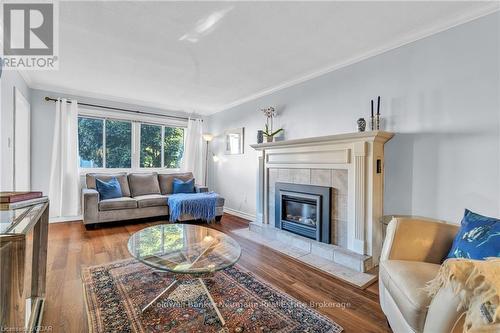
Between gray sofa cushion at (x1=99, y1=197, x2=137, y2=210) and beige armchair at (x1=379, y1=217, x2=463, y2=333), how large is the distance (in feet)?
12.1

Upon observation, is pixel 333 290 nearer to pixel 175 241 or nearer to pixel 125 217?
pixel 175 241

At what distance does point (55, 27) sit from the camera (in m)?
2.17

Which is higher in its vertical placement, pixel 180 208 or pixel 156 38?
pixel 156 38

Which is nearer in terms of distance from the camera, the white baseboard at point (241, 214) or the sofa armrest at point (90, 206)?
the sofa armrest at point (90, 206)

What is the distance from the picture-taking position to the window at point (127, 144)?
4.41 m

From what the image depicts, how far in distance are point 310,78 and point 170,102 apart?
9.60 ft

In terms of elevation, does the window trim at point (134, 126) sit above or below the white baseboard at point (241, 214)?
above

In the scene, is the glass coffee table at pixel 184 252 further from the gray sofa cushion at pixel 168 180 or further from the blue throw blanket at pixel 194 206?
the gray sofa cushion at pixel 168 180

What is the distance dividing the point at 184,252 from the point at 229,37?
6.72ft

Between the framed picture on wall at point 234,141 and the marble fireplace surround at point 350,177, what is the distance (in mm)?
1455

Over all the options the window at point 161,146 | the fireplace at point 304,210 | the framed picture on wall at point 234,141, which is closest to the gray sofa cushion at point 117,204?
the window at point 161,146

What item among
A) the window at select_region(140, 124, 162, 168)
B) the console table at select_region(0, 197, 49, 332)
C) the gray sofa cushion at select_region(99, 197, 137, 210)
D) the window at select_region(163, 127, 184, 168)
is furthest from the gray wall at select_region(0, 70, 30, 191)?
the window at select_region(163, 127, 184, 168)

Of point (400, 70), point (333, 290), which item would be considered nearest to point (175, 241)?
point (333, 290)

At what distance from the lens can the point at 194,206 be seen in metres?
4.02
